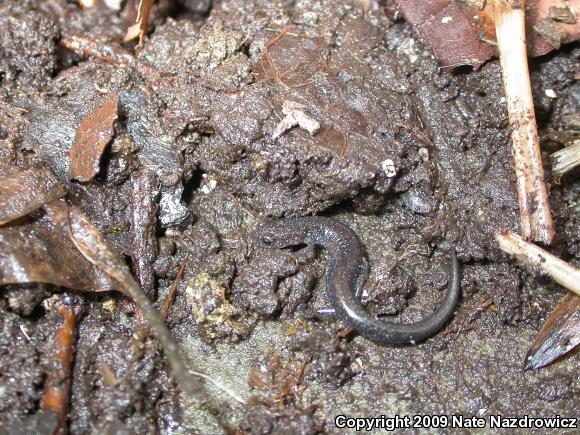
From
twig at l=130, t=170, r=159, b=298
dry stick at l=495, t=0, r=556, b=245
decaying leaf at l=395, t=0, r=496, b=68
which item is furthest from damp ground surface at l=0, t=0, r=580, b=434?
dry stick at l=495, t=0, r=556, b=245

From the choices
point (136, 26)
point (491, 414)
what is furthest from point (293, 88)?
point (491, 414)

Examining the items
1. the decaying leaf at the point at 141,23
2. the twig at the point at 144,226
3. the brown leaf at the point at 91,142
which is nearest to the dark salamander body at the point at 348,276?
the twig at the point at 144,226

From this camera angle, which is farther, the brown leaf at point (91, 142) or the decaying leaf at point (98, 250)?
the brown leaf at point (91, 142)

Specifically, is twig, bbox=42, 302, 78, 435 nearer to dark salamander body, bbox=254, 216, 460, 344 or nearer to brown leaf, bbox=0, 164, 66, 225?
brown leaf, bbox=0, 164, 66, 225

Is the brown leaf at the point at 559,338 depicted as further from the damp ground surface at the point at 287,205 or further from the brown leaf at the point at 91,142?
the brown leaf at the point at 91,142

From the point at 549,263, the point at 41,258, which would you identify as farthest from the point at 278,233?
the point at 549,263

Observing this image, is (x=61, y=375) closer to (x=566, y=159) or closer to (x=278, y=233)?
(x=278, y=233)

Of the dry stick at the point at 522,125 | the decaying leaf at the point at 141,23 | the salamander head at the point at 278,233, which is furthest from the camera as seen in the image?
the decaying leaf at the point at 141,23

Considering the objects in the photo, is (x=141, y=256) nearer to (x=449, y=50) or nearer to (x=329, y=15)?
(x=329, y=15)
